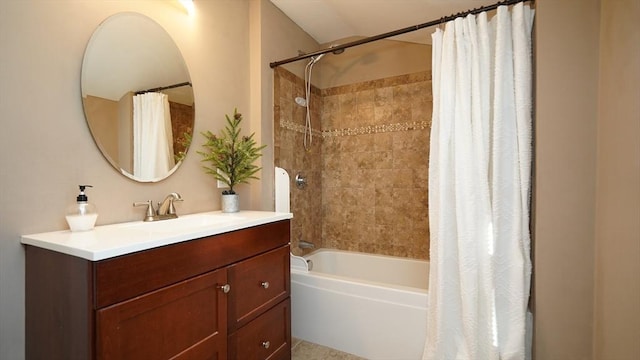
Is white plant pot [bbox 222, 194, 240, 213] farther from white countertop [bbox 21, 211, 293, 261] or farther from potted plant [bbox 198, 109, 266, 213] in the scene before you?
white countertop [bbox 21, 211, 293, 261]

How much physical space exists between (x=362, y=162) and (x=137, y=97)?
6.41 feet

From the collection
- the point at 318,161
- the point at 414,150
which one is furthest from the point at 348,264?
the point at 414,150

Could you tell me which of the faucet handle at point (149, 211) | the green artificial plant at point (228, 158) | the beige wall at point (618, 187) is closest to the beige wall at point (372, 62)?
the green artificial plant at point (228, 158)

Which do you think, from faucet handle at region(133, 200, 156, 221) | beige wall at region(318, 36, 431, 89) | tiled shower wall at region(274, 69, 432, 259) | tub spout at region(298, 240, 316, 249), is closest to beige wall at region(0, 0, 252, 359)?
faucet handle at region(133, 200, 156, 221)

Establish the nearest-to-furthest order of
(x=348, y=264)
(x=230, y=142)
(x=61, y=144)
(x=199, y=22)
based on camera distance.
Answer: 1. (x=61, y=144)
2. (x=199, y=22)
3. (x=230, y=142)
4. (x=348, y=264)

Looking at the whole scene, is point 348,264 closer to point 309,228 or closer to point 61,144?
point 309,228

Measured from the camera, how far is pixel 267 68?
2.08 m

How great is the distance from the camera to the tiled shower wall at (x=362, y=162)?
97.1 inches

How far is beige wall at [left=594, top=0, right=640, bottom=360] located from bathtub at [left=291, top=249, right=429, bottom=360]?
761mm

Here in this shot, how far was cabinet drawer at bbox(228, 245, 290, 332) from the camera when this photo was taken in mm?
1192

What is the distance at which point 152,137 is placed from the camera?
4.69ft

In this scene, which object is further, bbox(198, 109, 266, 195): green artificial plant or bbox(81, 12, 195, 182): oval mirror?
bbox(198, 109, 266, 195): green artificial plant

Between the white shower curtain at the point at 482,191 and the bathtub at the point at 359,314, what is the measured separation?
5.0 inches

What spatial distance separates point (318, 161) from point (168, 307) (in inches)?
82.7
